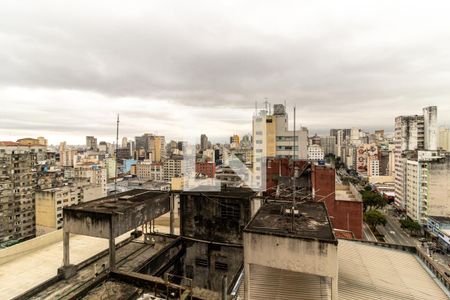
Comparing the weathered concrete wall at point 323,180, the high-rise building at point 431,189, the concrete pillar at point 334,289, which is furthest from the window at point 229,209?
the high-rise building at point 431,189

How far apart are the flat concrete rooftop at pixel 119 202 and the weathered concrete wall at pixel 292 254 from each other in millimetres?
6487

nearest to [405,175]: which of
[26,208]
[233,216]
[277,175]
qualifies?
[277,175]

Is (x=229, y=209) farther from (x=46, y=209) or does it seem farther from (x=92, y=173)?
(x=92, y=173)

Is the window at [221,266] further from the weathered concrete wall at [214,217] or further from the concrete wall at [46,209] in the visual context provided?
the concrete wall at [46,209]

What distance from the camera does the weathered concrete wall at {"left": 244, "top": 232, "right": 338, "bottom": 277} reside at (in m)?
6.63

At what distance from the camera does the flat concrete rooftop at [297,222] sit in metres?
7.31

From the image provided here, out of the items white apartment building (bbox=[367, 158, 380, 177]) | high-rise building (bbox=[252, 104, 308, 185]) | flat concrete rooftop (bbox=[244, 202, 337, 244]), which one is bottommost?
white apartment building (bbox=[367, 158, 380, 177])

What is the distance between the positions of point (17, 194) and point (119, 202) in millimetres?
30941

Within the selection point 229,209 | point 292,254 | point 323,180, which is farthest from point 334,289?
point 323,180

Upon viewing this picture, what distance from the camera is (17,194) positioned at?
34250 millimetres

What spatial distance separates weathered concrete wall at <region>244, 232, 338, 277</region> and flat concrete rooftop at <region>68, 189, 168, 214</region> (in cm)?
649

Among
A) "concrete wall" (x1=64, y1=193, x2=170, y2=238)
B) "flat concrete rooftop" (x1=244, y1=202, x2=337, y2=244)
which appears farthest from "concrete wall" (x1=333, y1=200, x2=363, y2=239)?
"concrete wall" (x1=64, y1=193, x2=170, y2=238)

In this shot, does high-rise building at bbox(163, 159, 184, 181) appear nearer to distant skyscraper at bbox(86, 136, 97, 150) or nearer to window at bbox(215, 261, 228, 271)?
window at bbox(215, 261, 228, 271)

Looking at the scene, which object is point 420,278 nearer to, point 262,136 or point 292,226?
point 292,226
